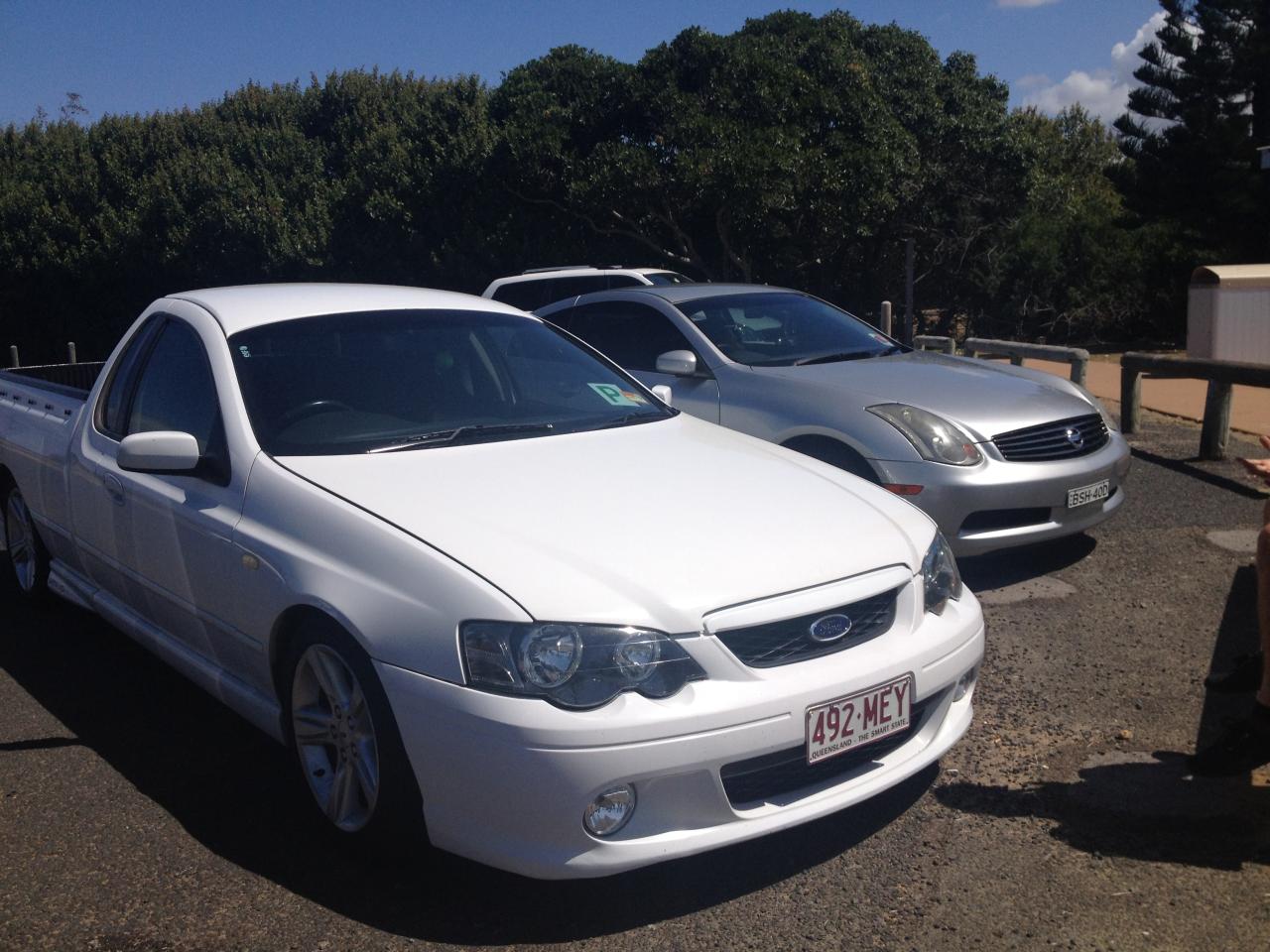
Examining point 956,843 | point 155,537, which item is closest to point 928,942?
point 956,843

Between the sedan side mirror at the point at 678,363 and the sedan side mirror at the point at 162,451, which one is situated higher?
the sedan side mirror at the point at 162,451

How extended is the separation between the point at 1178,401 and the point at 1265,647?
9804 millimetres

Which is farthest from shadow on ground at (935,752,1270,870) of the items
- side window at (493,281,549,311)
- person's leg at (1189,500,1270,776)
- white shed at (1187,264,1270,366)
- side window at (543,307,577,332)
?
white shed at (1187,264,1270,366)

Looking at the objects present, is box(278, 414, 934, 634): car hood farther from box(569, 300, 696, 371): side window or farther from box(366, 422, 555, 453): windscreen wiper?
box(569, 300, 696, 371): side window

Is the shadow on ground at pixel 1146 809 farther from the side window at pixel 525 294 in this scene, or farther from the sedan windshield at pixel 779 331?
the side window at pixel 525 294

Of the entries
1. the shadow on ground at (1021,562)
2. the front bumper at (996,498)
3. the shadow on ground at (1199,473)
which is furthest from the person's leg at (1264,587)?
the shadow on ground at (1199,473)

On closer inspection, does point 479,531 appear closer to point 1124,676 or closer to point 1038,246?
point 1124,676

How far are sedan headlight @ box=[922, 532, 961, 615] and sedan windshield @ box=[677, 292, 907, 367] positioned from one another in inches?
123

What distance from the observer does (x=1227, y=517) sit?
7.15 meters

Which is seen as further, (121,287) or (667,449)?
(121,287)

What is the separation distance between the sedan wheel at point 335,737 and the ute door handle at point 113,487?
1.45 meters

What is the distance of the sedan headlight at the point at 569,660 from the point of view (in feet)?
9.30

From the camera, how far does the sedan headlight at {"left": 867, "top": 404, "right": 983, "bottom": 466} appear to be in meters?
5.66

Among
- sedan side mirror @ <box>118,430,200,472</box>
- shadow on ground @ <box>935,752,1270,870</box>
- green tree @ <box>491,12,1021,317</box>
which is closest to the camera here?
shadow on ground @ <box>935,752,1270,870</box>
